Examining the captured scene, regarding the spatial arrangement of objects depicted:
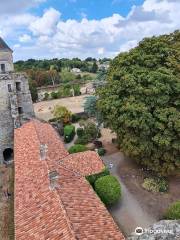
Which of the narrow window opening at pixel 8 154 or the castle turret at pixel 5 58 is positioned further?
the narrow window opening at pixel 8 154

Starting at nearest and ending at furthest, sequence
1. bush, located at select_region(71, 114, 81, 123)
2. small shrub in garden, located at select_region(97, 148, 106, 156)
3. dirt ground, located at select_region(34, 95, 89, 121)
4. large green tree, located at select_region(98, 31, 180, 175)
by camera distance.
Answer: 1. large green tree, located at select_region(98, 31, 180, 175)
2. small shrub in garden, located at select_region(97, 148, 106, 156)
3. bush, located at select_region(71, 114, 81, 123)
4. dirt ground, located at select_region(34, 95, 89, 121)

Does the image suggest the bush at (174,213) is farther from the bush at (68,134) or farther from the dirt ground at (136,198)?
the bush at (68,134)

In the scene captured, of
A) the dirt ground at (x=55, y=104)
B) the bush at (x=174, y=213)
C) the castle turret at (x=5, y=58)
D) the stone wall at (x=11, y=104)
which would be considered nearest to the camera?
the bush at (x=174, y=213)

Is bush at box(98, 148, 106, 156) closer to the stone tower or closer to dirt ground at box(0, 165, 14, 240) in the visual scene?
the stone tower

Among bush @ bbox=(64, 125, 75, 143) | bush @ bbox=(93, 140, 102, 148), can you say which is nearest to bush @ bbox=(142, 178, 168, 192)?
bush @ bbox=(93, 140, 102, 148)

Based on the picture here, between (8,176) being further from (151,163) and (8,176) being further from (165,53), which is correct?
(165,53)

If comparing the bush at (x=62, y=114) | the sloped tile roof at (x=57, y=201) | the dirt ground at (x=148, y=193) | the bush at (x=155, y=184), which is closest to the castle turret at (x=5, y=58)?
the sloped tile roof at (x=57, y=201)
